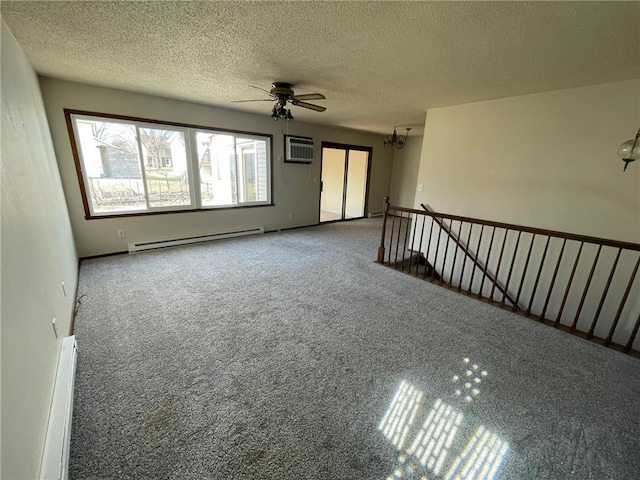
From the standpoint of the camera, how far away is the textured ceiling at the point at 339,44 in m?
1.73

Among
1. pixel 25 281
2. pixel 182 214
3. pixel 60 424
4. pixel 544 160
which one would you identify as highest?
pixel 544 160

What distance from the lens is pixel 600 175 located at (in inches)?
114

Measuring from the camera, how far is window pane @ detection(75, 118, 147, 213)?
3.69 m

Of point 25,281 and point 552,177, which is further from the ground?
point 552,177

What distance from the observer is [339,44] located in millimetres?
2170

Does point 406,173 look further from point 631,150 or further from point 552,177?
point 631,150

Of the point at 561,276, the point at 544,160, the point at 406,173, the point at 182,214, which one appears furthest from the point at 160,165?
the point at 406,173

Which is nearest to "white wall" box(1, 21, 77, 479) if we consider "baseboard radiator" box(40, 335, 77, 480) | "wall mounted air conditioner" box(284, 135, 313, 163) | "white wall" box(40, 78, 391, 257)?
"baseboard radiator" box(40, 335, 77, 480)

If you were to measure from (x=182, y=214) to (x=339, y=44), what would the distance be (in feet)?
12.4

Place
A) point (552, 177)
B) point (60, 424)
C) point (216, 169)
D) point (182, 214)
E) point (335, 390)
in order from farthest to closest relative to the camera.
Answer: point (216, 169) → point (182, 214) → point (552, 177) → point (335, 390) → point (60, 424)

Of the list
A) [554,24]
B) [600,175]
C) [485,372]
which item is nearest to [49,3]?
[554,24]

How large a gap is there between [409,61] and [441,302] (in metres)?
2.52

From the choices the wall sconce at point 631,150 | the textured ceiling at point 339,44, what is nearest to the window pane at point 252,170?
the textured ceiling at point 339,44

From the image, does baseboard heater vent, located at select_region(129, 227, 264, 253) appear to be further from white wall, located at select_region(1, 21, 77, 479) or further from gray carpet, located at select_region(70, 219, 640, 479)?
white wall, located at select_region(1, 21, 77, 479)
